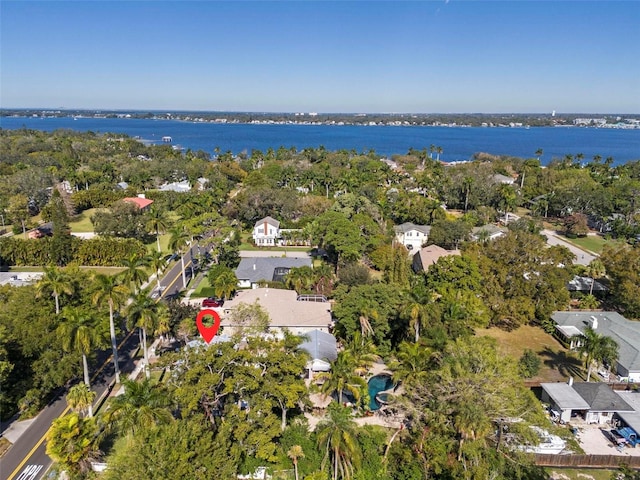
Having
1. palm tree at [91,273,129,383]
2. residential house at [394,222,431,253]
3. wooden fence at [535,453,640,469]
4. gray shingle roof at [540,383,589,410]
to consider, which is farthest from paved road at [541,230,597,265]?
palm tree at [91,273,129,383]

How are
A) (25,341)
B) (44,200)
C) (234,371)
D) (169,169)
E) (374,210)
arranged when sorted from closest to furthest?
(234,371) → (25,341) → (374,210) → (44,200) → (169,169)

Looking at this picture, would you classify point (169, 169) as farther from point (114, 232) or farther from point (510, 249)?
point (510, 249)

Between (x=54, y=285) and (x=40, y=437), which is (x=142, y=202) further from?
(x=40, y=437)

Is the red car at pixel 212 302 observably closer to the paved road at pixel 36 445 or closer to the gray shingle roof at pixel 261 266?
the gray shingle roof at pixel 261 266

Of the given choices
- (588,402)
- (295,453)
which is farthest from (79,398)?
(588,402)

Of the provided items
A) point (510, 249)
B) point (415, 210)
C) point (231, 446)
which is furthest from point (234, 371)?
point (415, 210)

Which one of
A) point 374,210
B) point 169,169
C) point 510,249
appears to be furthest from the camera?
point 169,169

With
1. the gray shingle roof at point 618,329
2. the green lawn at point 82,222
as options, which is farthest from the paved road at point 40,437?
the green lawn at point 82,222

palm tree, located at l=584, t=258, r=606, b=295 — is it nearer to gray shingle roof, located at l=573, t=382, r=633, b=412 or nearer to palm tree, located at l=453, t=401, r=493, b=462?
gray shingle roof, located at l=573, t=382, r=633, b=412
